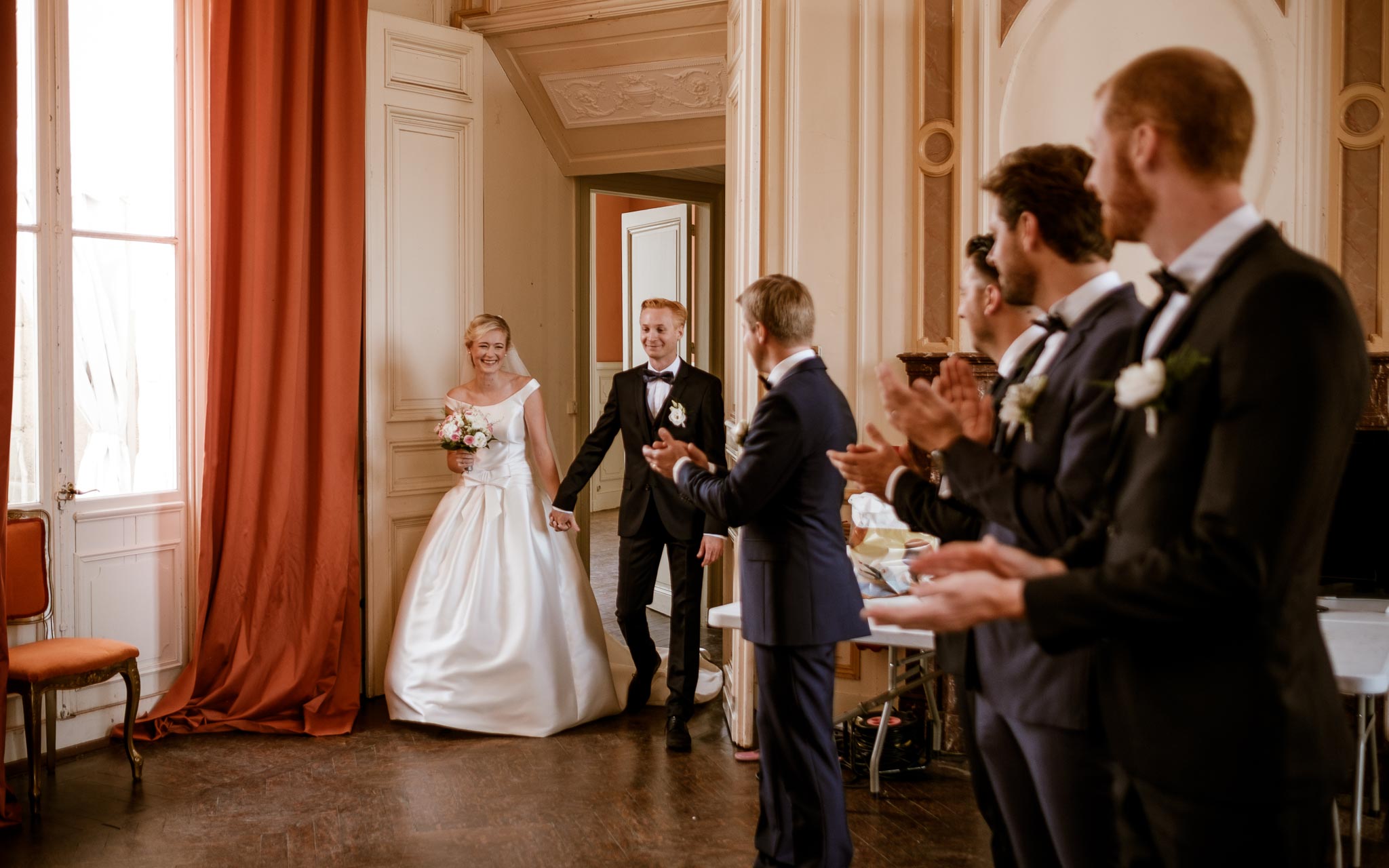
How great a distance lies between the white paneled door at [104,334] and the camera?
14.6 ft

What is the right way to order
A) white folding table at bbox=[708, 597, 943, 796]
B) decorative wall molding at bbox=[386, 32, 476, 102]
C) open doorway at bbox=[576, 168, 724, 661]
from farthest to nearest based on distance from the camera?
open doorway at bbox=[576, 168, 724, 661] → decorative wall molding at bbox=[386, 32, 476, 102] → white folding table at bbox=[708, 597, 943, 796]

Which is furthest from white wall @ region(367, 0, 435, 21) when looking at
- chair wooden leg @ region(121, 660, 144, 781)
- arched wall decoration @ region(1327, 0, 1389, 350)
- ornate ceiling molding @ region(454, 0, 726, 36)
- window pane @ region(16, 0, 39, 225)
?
arched wall decoration @ region(1327, 0, 1389, 350)

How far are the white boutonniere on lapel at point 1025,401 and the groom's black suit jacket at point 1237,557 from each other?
34 cm

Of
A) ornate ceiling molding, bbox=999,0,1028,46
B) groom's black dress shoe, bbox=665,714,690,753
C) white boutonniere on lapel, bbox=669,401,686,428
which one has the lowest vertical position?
groom's black dress shoe, bbox=665,714,690,753

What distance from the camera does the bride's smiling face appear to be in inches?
208

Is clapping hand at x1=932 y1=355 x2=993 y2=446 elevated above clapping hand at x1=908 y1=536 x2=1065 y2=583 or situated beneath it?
elevated above

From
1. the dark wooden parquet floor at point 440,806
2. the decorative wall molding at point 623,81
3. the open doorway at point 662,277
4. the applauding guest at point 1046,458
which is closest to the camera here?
the applauding guest at point 1046,458

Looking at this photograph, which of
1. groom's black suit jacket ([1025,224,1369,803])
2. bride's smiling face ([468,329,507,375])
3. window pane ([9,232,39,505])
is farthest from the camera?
bride's smiling face ([468,329,507,375])

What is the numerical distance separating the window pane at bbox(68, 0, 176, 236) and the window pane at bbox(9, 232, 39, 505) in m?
0.31

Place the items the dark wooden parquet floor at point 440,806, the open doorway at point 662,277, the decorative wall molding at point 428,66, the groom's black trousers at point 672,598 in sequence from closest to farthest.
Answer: the dark wooden parquet floor at point 440,806 < the groom's black trousers at point 672,598 < the decorative wall molding at point 428,66 < the open doorway at point 662,277

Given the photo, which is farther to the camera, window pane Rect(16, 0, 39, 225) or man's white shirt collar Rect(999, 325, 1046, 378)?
window pane Rect(16, 0, 39, 225)

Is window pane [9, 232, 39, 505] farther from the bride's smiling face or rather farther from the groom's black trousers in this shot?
the groom's black trousers

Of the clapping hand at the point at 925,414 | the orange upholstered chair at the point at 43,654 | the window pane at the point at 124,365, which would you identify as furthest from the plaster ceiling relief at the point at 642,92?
the clapping hand at the point at 925,414

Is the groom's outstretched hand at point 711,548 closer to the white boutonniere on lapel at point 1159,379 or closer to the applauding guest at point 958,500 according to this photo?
the applauding guest at point 958,500
